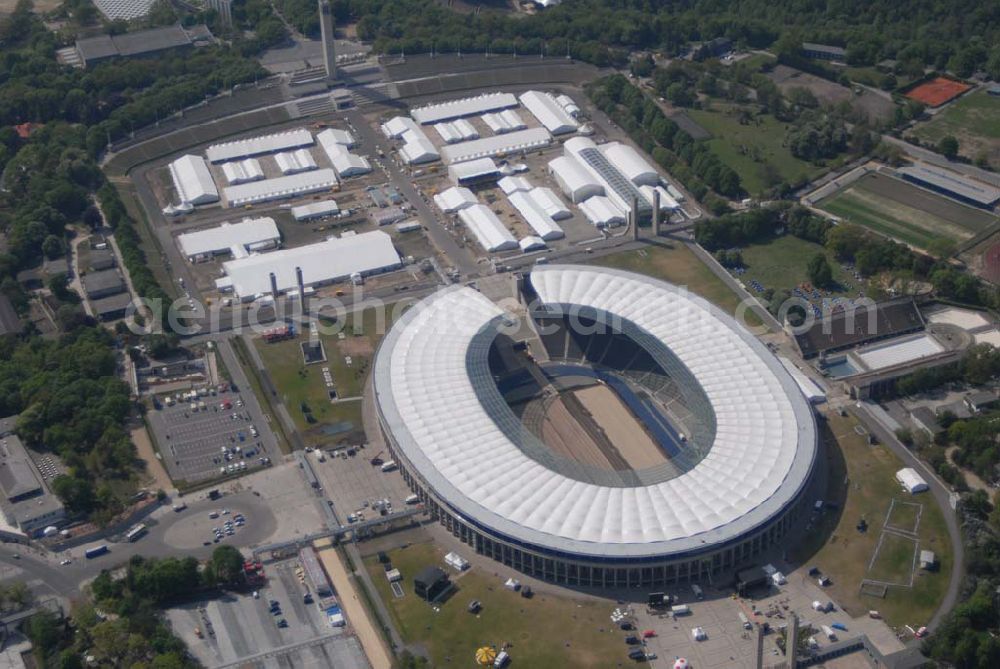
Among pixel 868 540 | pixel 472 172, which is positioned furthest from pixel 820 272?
pixel 472 172

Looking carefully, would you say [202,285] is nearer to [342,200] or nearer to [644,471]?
[342,200]

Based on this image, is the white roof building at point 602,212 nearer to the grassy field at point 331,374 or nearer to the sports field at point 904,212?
the sports field at point 904,212

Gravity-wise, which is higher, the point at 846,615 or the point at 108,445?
the point at 108,445

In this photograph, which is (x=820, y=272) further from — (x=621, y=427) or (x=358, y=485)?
(x=358, y=485)

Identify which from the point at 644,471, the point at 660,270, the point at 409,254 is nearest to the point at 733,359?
the point at 644,471

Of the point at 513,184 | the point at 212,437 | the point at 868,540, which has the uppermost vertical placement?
the point at 513,184
